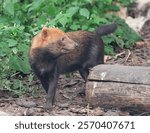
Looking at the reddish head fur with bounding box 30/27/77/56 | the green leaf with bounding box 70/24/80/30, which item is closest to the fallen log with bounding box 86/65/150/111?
the reddish head fur with bounding box 30/27/77/56

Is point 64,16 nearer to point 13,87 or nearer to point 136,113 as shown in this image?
point 13,87

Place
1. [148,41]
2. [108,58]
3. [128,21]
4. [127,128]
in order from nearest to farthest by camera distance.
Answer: [127,128]
[108,58]
[148,41]
[128,21]

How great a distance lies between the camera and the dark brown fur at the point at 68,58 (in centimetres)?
749

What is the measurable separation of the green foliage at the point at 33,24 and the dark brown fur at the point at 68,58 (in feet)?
1.28

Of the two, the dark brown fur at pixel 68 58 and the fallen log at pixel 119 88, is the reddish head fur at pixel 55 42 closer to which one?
the dark brown fur at pixel 68 58

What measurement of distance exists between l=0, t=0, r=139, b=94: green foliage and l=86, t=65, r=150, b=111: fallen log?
1.14 meters

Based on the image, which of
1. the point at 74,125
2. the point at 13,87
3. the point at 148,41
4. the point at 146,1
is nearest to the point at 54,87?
the point at 13,87

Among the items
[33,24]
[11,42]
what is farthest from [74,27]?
[11,42]

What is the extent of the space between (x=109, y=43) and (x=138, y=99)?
276 cm

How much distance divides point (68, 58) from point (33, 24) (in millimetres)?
1396

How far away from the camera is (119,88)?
23.2ft

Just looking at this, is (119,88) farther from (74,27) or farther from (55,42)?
(74,27)

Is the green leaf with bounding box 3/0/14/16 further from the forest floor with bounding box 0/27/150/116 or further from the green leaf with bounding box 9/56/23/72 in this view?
the forest floor with bounding box 0/27/150/116

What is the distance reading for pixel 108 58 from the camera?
927 cm
